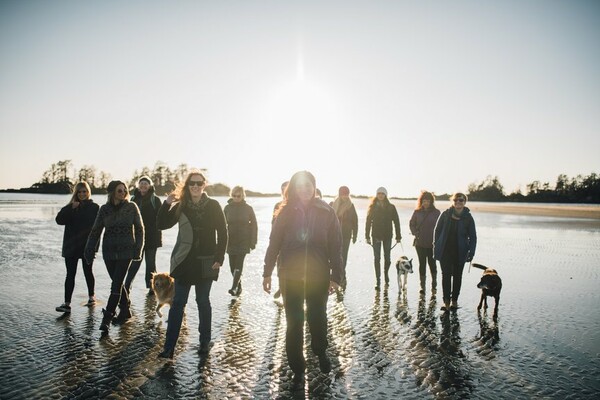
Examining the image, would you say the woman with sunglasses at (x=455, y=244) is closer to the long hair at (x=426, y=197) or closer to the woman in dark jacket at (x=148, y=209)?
the long hair at (x=426, y=197)

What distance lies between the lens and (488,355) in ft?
16.5

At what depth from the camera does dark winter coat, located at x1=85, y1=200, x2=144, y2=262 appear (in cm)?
579

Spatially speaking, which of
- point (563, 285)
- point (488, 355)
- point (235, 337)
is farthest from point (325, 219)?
point (563, 285)

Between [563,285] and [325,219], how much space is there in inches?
318

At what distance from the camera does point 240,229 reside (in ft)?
26.9

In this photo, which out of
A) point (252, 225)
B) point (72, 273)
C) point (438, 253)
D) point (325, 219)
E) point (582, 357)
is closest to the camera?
point (325, 219)

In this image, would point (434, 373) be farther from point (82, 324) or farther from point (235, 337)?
point (82, 324)

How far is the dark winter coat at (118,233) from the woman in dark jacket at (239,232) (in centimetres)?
231

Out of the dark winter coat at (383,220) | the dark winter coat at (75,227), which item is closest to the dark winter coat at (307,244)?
the dark winter coat at (75,227)

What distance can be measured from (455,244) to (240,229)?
14.2ft

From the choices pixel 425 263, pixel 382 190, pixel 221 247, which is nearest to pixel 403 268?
pixel 425 263

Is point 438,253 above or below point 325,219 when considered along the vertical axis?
below

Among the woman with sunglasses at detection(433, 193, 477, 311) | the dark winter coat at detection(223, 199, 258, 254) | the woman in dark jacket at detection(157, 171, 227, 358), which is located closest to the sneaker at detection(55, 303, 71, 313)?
the woman in dark jacket at detection(157, 171, 227, 358)

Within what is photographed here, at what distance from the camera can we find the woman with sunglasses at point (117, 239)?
578cm
